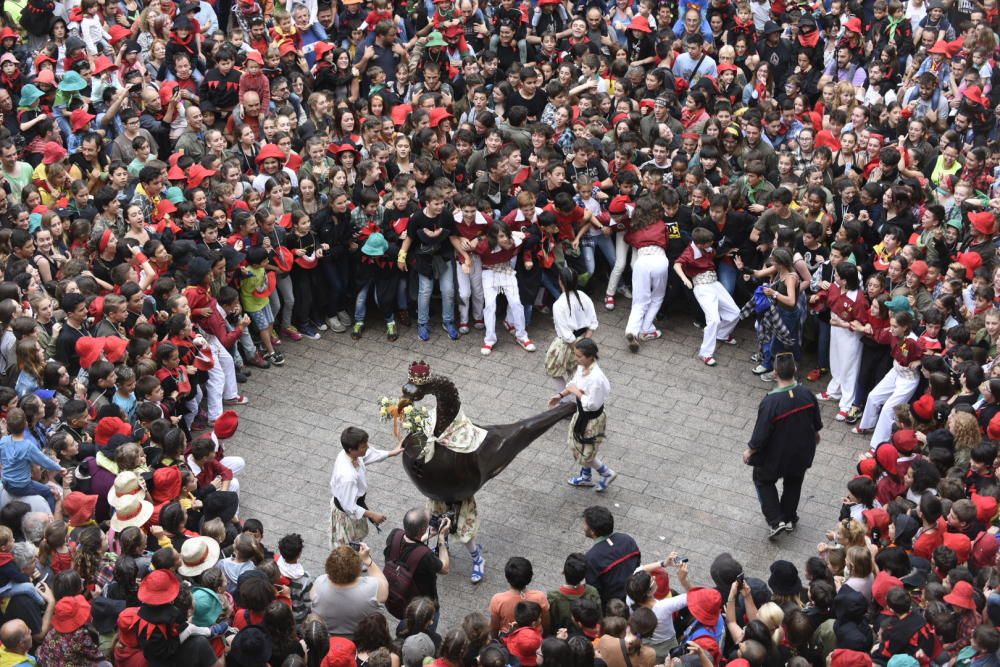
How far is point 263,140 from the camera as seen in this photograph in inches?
662

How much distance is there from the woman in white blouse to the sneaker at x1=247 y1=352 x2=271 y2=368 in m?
3.09

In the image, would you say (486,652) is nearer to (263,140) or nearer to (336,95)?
(263,140)

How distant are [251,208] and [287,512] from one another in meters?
3.38

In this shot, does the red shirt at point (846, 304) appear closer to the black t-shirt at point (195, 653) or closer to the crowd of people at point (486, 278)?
the crowd of people at point (486, 278)

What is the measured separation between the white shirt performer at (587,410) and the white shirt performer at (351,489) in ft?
5.80

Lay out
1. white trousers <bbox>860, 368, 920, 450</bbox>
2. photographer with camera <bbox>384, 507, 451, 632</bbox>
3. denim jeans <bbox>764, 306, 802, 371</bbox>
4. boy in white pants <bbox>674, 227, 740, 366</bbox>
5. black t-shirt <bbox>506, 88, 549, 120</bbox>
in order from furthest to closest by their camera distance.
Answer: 1. black t-shirt <bbox>506, 88, 549, 120</bbox>
2. boy in white pants <bbox>674, 227, 740, 366</bbox>
3. denim jeans <bbox>764, 306, 802, 371</bbox>
4. white trousers <bbox>860, 368, 920, 450</bbox>
5. photographer with camera <bbox>384, 507, 451, 632</bbox>

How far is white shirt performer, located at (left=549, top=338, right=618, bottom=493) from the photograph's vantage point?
1291 centimetres

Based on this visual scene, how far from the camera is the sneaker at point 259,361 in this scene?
15.3m

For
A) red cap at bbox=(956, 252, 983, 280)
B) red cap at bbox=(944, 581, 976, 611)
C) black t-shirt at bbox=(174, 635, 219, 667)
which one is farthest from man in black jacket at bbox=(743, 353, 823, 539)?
black t-shirt at bbox=(174, 635, 219, 667)

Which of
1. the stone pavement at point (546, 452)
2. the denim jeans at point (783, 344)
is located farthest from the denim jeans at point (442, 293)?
the denim jeans at point (783, 344)

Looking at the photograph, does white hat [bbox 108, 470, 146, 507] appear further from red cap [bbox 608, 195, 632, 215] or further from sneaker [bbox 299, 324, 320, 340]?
red cap [bbox 608, 195, 632, 215]

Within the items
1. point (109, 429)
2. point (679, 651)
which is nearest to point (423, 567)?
point (679, 651)

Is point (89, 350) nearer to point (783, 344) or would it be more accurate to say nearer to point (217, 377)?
point (217, 377)

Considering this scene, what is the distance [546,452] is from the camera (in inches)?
558
